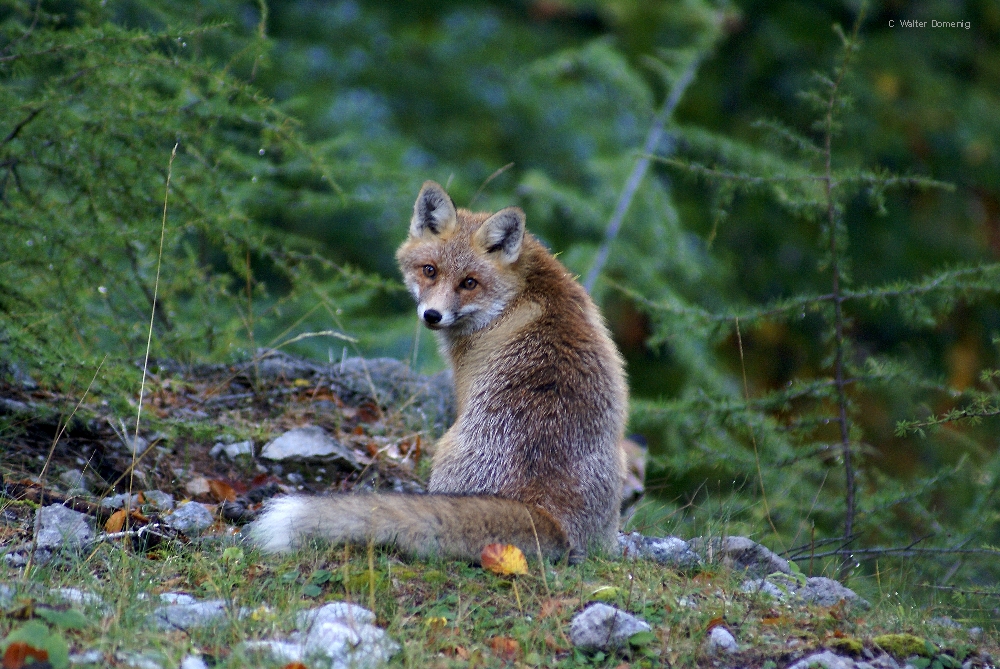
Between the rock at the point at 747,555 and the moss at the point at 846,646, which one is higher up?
the moss at the point at 846,646

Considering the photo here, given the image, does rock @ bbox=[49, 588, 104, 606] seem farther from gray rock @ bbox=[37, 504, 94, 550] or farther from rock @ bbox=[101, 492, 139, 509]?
rock @ bbox=[101, 492, 139, 509]

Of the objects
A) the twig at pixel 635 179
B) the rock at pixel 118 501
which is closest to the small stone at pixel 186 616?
the rock at pixel 118 501

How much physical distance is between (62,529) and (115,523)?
13.9 inches

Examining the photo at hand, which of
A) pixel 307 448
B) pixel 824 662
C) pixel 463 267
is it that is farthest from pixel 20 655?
pixel 463 267

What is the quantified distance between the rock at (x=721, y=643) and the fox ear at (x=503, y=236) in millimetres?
2752

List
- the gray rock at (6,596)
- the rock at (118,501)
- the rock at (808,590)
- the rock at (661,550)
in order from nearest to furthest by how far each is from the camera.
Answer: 1. the gray rock at (6,596)
2. the rock at (808,590)
3. the rock at (118,501)
4. the rock at (661,550)

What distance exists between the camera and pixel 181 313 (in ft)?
24.8

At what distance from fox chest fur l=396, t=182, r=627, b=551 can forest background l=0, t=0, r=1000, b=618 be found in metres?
0.92

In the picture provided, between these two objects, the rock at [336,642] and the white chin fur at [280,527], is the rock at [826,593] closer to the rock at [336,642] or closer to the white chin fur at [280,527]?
the rock at [336,642]

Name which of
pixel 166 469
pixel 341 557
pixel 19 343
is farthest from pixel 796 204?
pixel 19 343

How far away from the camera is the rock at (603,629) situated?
347 cm

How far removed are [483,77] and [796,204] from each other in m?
8.63

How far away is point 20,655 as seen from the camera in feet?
8.83

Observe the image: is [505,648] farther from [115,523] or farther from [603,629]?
[115,523]
